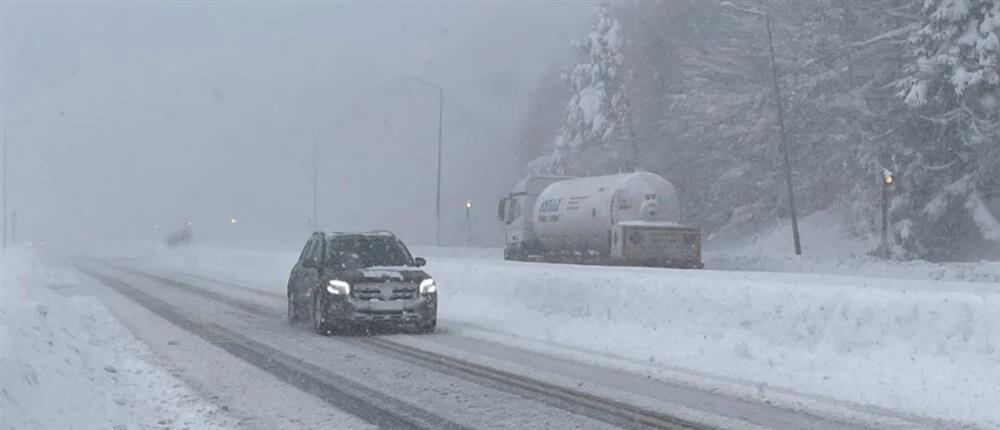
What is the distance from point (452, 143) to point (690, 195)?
6673 cm

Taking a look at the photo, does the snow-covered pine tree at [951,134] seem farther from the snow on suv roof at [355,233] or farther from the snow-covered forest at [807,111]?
the snow on suv roof at [355,233]

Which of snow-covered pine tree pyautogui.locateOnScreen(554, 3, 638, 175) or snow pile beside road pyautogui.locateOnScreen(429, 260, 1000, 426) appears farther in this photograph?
snow-covered pine tree pyautogui.locateOnScreen(554, 3, 638, 175)

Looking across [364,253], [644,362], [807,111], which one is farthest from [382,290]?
[807,111]

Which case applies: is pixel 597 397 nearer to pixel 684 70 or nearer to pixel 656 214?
pixel 656 214

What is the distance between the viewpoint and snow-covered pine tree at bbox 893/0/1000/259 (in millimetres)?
34969

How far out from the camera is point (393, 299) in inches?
669

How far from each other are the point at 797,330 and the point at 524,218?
90.5 ft

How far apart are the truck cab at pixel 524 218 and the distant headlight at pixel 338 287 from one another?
23.2m

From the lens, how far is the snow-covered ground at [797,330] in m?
10.8

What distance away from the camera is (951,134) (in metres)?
36.7

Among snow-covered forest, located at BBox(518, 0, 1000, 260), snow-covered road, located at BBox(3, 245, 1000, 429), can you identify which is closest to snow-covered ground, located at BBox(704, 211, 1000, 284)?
snow-covered forest, located at BBox(518, 0, 1000, 260)

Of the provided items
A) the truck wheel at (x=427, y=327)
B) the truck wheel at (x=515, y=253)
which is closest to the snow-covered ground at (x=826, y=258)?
the truck wheel at (x=515, y=253)

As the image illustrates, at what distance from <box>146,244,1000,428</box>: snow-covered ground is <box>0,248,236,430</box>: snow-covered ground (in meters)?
5.81

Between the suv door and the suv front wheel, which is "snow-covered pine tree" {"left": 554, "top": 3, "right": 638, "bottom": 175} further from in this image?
the suv front wheel
